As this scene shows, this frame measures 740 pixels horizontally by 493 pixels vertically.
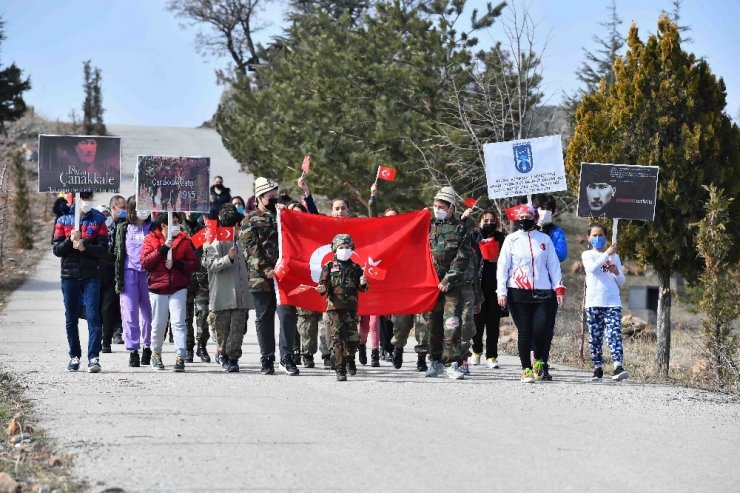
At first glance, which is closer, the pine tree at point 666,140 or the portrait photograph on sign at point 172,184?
the portrait photograph on sign at point 172,184

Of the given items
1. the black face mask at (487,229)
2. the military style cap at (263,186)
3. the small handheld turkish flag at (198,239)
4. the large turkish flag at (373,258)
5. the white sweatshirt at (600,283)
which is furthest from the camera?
the black face mask at (487,229)

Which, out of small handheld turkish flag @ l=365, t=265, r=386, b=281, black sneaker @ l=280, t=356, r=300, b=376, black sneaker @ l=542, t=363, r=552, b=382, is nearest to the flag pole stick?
black sneaker @ l=280, t=356, r=300, b=376

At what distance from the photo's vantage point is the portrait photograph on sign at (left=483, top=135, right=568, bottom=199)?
1662 cm

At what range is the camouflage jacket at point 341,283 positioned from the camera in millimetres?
14164

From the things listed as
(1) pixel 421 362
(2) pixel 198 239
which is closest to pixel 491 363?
(1) pixel 421 362

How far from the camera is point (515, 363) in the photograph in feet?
55.6

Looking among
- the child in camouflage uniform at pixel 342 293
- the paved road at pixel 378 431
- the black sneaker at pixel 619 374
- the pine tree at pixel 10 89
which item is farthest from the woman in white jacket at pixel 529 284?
the pine tree at pixel 10 89

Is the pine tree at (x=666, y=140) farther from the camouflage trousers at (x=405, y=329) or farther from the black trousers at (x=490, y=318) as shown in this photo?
the camouflage trousers at (x=405, y=329)

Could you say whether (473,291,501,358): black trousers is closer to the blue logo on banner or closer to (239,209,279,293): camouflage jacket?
the blue logo on banner

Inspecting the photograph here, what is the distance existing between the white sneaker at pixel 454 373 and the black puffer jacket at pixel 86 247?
13.5 ft

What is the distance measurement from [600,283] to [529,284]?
3.33 feet

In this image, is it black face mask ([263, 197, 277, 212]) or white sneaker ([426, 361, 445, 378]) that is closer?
white sneaker ([426, 361, 445, 378])

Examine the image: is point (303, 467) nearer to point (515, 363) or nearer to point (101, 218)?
point (101, 218)

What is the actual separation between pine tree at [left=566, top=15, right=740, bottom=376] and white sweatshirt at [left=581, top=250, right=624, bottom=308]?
210 inches
